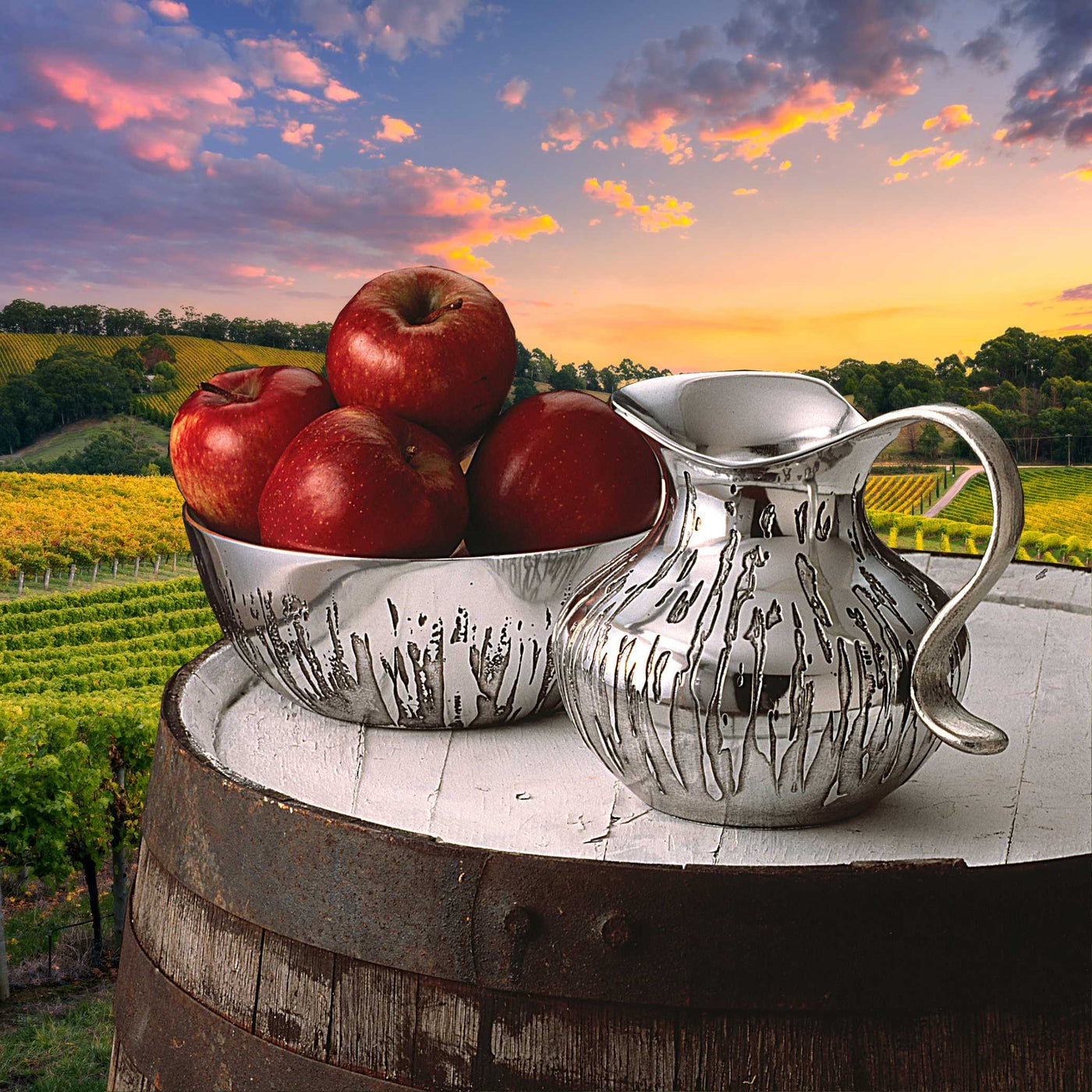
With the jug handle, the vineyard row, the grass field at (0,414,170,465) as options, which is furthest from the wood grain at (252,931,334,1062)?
the grass field at (0,414,170,465)

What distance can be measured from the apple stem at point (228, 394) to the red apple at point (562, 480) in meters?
0.22

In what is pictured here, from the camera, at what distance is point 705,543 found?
0.58 metres

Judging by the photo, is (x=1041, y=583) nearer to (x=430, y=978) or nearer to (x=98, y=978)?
(x=430, y=978)

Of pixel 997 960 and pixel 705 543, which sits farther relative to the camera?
pixel 705 543

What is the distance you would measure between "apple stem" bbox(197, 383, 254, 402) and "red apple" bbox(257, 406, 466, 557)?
0.13 metres

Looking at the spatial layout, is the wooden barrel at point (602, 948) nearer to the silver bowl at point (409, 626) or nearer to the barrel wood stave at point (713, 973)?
the barrel wood stave at point (713, 973)

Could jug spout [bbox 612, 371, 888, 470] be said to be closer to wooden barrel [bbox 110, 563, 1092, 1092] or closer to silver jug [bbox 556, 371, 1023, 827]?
silver jug [bbox 556, 371, 1023, 827]

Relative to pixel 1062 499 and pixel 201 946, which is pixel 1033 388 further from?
pixel 201 946

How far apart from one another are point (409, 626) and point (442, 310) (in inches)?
11.9

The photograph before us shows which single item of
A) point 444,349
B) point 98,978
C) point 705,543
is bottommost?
point 98,978

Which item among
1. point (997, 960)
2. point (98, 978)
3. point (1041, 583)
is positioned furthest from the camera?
point (98, 978)

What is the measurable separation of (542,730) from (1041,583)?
73 centimetres

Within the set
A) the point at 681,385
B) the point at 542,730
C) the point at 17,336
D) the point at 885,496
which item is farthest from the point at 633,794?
the point at 17,336

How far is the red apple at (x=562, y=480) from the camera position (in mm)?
789
